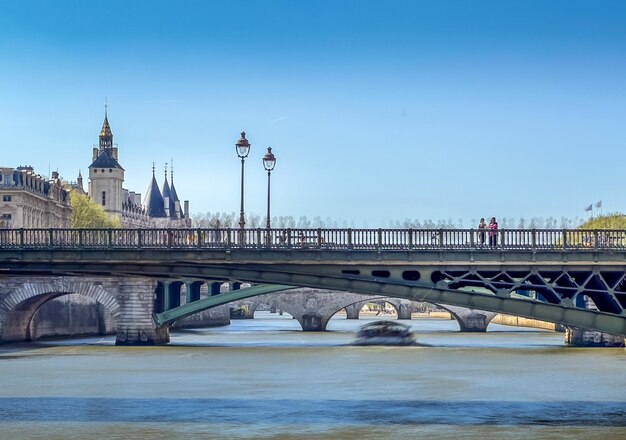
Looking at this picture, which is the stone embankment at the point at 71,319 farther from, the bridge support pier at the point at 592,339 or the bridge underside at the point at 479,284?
the bridge underside at the point at 479,284

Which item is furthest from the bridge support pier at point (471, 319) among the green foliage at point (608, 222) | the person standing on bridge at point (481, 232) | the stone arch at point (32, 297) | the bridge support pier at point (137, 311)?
the person standing on bridge at point (481, 232)

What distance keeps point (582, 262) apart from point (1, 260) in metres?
24.7

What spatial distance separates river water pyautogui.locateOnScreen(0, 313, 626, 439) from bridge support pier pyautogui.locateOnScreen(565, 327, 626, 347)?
3438 millimetres

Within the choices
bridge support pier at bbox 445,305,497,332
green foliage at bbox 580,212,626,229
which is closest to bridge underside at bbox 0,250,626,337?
bridge support pier at bbox 445,305,497,332

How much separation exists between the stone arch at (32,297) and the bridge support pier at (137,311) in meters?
0.80

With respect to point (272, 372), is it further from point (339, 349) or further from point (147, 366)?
point (339, 349)

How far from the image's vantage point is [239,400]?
163ft

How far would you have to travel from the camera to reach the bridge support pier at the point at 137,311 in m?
85.9

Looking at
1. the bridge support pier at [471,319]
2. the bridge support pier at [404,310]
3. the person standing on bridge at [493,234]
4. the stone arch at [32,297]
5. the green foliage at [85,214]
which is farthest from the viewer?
the bridge support pier at [404,310]

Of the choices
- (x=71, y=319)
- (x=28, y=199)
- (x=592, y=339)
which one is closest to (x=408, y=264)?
(x=592, y=339)

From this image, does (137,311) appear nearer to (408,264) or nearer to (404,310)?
(408,264)

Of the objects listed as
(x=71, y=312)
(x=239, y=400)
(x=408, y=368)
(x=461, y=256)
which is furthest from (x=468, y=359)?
(x=71, y=312)

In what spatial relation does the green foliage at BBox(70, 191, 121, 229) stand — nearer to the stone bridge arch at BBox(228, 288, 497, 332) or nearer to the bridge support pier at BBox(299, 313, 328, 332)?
the stone bridge arch at BBox(228, 288, 497, 332)

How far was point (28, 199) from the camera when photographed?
140 m
